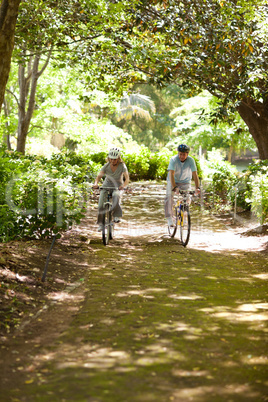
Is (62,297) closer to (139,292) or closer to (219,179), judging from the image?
(139,292)

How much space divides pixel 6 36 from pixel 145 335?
15.9ft

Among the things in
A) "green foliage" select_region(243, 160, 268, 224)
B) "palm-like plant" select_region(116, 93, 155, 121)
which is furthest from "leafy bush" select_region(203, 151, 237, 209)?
"palm-like plant" select_region(116, 93, 155, 121)

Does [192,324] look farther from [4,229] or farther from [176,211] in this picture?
[176,211]

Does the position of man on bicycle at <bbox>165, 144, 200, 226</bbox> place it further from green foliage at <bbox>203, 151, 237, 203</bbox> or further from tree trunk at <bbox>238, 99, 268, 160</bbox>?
green foliage at <bbox>203, 151, 237, 203</bbox>

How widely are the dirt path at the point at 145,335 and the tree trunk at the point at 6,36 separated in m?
3.00

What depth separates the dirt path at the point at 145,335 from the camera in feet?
12.7

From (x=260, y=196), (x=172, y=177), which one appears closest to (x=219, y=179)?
(x=260, y=196)

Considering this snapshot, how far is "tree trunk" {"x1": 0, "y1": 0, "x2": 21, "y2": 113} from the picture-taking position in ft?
24.0

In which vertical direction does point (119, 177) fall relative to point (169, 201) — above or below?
above

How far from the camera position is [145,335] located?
5027 millimetres

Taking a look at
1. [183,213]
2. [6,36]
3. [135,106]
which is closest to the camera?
[6,36]

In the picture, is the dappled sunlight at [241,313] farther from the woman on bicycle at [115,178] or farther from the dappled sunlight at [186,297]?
the woman on bicycle at [115,178]

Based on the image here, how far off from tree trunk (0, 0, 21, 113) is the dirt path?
300 cm

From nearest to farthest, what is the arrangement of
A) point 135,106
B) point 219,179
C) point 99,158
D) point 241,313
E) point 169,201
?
point 241,313
point 169,201
point 219,179
point 99,158
point 135,106
